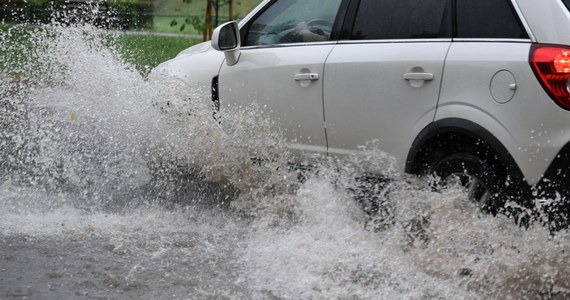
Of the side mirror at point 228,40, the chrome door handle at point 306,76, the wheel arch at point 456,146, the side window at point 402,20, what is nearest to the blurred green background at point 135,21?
the side mirror at point 228,40

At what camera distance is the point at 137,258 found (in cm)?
575

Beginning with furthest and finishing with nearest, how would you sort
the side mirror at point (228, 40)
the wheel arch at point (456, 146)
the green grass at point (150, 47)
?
the green grass at point (150, 47)
the side mirror at point (228, 40)
the wheel arch at point (456, 146)

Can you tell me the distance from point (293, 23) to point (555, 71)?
225 cm

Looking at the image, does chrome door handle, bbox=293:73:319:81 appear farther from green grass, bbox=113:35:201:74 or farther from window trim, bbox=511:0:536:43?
green grass, bbox=113:35:201:74

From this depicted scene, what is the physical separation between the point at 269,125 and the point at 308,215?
748mm

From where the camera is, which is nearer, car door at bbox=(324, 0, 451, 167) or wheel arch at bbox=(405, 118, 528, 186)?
wheel arch at bbox=(405, 118, 528, 186)

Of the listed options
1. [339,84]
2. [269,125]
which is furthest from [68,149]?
[339,84]

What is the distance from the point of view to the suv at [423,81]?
200 inches

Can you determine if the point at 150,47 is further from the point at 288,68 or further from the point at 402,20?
the point at 402,20

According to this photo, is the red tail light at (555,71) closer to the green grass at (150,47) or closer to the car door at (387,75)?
the car door at (387,75)

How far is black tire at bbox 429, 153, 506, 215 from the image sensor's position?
17.4ft

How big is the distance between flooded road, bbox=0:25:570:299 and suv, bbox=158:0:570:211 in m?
0.16

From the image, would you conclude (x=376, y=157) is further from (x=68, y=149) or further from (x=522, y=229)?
(x=68, y=149)

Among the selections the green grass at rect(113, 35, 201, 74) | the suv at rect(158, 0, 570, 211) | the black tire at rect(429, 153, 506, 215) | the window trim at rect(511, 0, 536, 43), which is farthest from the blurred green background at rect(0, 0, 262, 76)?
the window trim at rect(511, 0, 536, 43)
